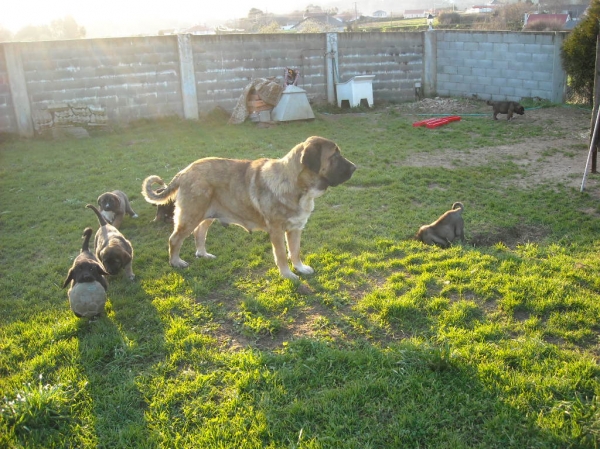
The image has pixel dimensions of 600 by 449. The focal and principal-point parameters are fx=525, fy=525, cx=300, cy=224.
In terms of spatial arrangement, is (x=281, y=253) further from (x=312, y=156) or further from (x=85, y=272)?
(x=85, y=272)

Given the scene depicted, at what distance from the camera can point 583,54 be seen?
16109 millimetres

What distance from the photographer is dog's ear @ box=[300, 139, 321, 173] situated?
5.83m

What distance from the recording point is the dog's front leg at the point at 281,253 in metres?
6.34

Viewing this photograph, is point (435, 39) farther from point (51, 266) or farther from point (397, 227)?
point (51, 266)

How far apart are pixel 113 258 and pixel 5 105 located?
473 inches

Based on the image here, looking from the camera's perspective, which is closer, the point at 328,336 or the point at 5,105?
the point at 328,336

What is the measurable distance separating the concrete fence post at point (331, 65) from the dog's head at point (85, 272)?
49.6 feet

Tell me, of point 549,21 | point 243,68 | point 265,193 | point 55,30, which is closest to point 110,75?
point 243,68

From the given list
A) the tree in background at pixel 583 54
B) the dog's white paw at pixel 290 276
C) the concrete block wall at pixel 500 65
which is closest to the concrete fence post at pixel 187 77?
the concrete block wall at pixel 500 65

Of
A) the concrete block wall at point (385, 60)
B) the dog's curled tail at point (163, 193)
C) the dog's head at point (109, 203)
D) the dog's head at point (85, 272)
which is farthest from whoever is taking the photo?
the concrete block wall at point (385, 60)

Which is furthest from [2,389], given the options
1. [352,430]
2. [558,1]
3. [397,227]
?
[558,1]

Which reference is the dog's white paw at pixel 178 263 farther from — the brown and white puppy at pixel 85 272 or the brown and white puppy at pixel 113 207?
the brown and white puppy at pixel 113 207

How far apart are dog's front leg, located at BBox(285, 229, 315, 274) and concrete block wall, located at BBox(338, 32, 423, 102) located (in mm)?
14256

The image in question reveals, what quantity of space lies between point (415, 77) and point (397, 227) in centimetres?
1432
